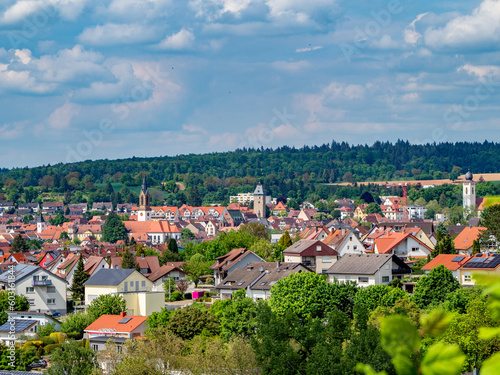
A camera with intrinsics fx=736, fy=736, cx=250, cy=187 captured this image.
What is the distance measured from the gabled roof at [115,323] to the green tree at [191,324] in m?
3.28

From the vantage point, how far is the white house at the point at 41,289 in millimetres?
46188

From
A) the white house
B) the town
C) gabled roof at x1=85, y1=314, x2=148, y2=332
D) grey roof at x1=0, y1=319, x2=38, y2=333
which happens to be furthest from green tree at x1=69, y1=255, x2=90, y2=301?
gabled roof at x1=85, y1=314, x2=148, y2=332

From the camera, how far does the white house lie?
46.2 m

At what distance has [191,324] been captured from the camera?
3441 cm

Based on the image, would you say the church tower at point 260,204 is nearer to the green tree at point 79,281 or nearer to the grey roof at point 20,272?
the green tree at point 79,281

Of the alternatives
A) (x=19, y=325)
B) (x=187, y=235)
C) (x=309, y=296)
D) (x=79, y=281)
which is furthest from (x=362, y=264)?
(x=187, y=235)

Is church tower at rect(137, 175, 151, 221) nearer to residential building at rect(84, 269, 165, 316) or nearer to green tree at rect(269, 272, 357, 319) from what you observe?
residential building at rect(84, 269, 165, 316)

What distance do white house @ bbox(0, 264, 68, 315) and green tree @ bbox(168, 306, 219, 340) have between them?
14.6 m

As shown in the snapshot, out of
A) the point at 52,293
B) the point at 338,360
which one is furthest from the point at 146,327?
the point at 338,360

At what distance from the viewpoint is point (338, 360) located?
77.6 ft

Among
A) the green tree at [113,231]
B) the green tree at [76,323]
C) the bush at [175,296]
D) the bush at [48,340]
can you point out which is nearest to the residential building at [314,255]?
the bush at [175,296]

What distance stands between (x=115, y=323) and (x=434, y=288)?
1615 cm

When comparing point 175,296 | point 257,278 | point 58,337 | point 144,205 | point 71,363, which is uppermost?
point 144,205

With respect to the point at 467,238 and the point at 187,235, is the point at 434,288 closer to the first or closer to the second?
the point at 467,238
